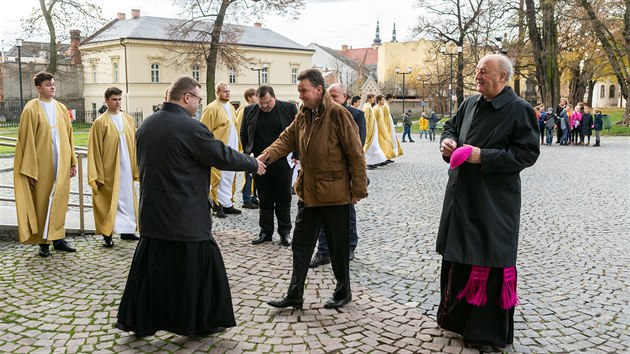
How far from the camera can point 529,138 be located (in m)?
4.06

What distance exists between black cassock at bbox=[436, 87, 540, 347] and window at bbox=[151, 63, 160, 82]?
173 feet

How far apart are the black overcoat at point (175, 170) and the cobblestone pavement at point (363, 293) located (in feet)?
2.93

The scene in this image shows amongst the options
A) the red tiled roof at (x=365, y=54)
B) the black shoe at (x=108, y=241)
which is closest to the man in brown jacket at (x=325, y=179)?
the black shoe at (x=108, y=241)

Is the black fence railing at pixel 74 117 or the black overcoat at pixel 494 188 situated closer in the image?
the black overcoat at pixel 494 188

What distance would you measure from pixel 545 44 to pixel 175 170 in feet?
107

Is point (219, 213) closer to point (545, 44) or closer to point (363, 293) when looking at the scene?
point (363, 293)

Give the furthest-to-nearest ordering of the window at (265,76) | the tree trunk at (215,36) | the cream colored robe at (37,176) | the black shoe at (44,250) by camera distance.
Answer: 1. the window at (265,76)
2. the tree trunk at (215,36)
3. the black shoe at (44,250)
4. the cream colored robe at (37,176)

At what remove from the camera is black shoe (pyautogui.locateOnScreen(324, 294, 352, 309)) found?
5055 millimetres

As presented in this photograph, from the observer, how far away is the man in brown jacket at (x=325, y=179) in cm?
488

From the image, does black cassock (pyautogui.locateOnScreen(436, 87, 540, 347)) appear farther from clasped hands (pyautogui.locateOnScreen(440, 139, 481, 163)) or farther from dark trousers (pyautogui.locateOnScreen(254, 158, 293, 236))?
dark trousers (pyautogui.locateOnScreen(254, 158, 293, 236))

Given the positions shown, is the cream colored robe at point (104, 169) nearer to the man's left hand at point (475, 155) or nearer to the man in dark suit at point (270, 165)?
the man in dark suit at point (270, 165)

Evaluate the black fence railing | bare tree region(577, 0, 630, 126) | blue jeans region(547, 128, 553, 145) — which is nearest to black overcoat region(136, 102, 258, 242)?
blue jeans region(547, 128, 553, 145)

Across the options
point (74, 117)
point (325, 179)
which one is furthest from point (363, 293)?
point (74, 117)

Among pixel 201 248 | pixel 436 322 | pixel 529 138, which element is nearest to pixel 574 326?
pixel 436 322
